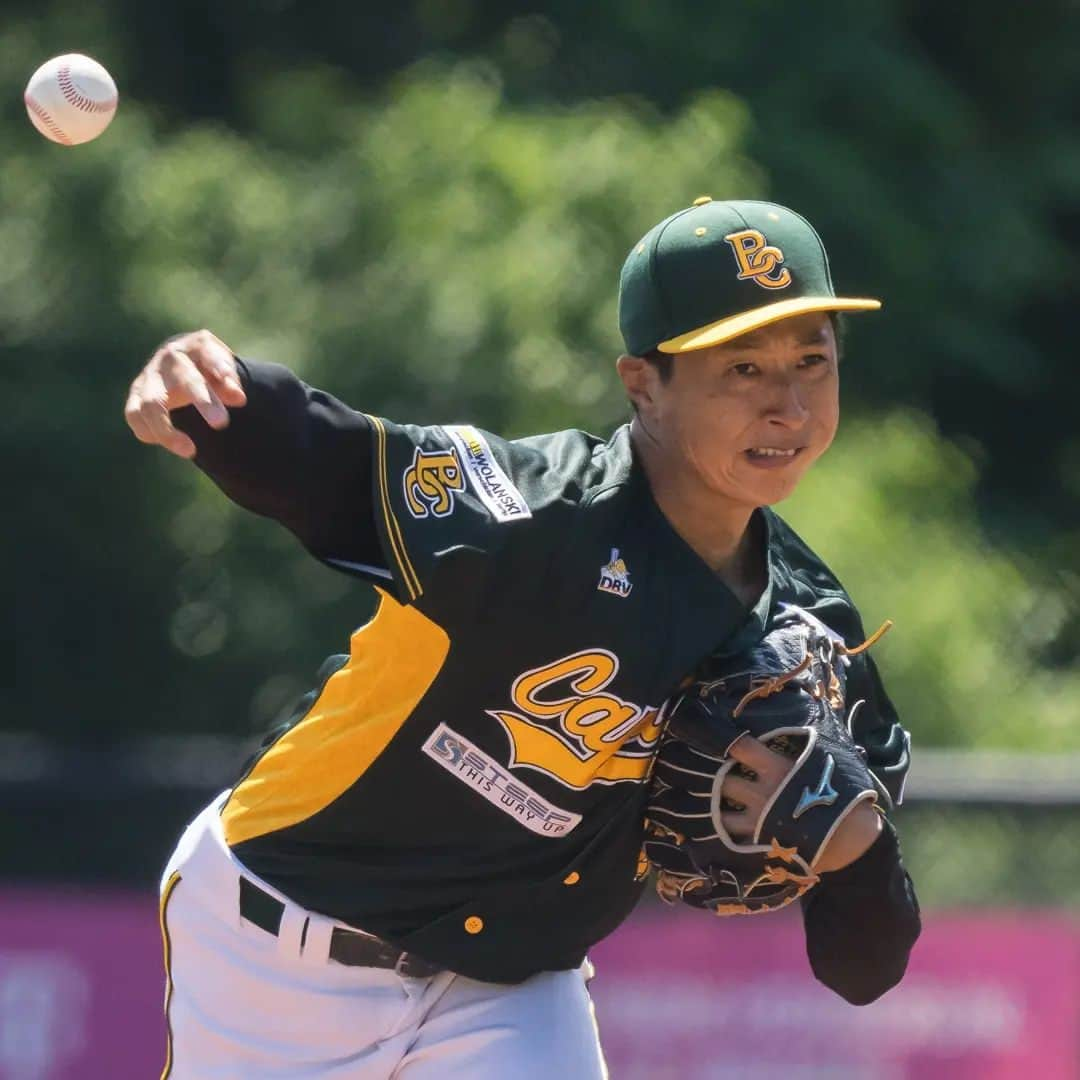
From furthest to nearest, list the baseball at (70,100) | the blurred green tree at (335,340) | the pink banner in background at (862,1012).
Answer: the blurred green tree at (335,340), the pink banner in background at (862,1012), the baseball at (70,100)

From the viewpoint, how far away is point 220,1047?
10.1 feet

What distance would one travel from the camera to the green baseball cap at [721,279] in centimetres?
297

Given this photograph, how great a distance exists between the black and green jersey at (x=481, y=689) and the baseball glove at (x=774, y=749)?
0.04m

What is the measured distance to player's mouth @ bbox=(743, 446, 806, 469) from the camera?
2986 mm

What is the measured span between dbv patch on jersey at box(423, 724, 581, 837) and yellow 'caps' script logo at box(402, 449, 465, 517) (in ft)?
1.09

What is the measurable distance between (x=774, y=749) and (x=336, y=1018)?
2.41ft

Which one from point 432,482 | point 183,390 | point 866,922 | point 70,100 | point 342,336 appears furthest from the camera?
point 342,336

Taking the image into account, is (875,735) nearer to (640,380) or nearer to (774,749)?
(774,749)

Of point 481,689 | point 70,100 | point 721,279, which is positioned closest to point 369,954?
point 481,689

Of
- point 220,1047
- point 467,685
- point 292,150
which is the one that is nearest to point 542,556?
point 467,685

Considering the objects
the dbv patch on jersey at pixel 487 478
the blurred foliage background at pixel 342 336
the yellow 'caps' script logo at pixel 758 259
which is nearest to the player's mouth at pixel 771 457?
the yellow 'caps' script logo at pixel 758 259

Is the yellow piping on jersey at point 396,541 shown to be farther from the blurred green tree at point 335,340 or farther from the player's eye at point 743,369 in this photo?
the blurred green tree at point 335,340

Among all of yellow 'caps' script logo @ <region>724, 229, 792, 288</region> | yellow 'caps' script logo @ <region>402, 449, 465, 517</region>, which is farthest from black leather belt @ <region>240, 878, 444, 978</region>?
yellow 'caps' script logo @ <region>724, 229, 792, 288</region>

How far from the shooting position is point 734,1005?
614 centimetres
